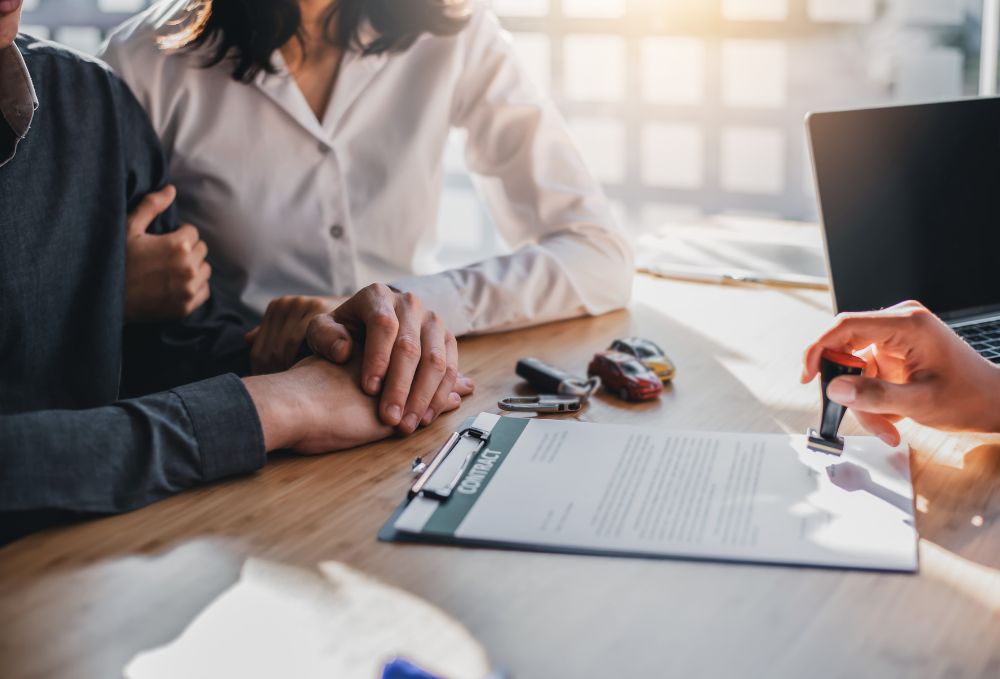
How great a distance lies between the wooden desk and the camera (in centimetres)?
65

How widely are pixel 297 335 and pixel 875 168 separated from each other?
28.3 inches

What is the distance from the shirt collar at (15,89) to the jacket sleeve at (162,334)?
0.60 feet

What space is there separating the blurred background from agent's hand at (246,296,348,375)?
2919mm

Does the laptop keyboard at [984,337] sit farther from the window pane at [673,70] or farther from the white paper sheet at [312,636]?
the window pane at [673,70]

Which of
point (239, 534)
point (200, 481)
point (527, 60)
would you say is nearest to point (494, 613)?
point (239, 534)

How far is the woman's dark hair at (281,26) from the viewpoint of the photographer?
4.87ft

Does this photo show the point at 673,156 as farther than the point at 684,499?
Yes

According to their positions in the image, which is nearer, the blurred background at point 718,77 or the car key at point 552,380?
the car key at point 552,380

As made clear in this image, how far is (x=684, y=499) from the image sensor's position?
851 mm

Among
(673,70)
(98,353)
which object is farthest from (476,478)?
(673,70)

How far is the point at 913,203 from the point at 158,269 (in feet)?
3.14

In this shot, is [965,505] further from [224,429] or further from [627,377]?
[224,429]

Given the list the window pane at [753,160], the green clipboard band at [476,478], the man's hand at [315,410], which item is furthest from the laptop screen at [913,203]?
the window pane at [753,160]

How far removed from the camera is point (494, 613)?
700 millimetres
